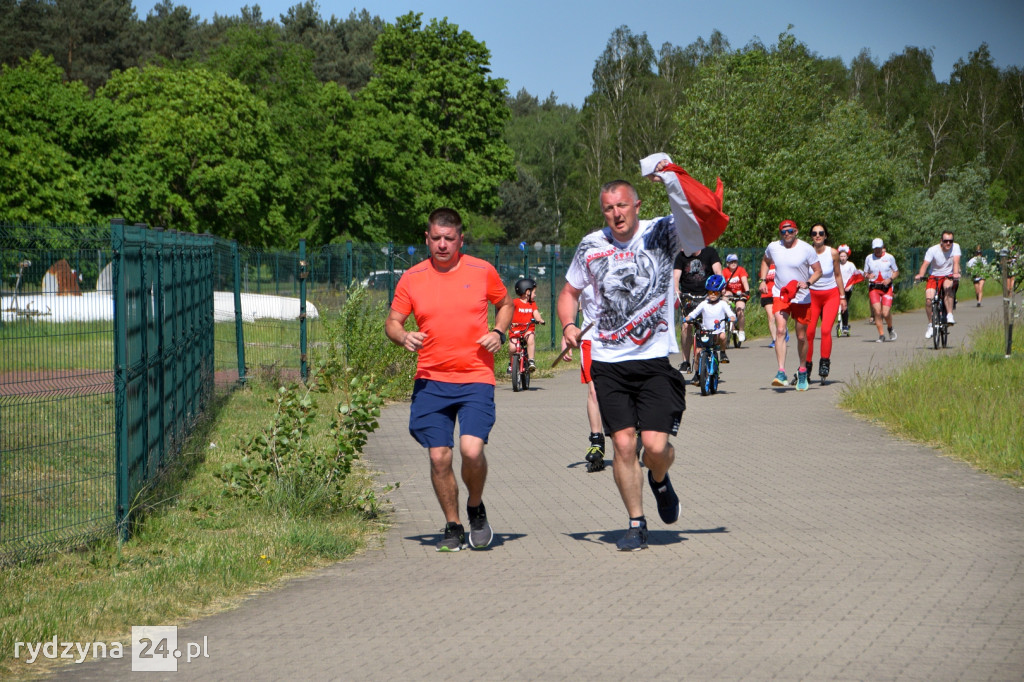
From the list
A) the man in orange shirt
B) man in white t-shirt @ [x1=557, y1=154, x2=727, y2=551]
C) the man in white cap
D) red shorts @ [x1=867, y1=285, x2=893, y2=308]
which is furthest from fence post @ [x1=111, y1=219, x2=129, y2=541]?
red shorts @ [x1=867, y1=285, x2=893, y2=308]

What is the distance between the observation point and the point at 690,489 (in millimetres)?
9008

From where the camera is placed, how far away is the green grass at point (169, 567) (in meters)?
5.54

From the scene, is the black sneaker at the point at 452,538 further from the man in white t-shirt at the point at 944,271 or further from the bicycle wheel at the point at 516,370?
the man in white t-shirt at the point at 944,271

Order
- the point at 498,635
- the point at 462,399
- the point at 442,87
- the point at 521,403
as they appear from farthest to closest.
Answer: the point at 442,87, the point at 521,403, the point at 462,399, the point at 498,635

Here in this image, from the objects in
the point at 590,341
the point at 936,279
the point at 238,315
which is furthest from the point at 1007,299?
the point at 590,341

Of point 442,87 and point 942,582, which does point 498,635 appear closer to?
point 942,582

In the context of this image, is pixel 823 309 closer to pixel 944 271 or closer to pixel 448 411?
pixel 944 271

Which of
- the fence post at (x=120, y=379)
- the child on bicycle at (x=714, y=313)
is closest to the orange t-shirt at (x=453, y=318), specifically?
the fence post at (x=120, y=379)

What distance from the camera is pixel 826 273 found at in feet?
50.6

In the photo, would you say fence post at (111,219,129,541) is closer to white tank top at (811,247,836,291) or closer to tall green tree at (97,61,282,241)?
white tank top at (811,247,836,291)

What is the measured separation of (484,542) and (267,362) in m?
10.4

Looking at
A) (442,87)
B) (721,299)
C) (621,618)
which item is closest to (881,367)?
(721,299)

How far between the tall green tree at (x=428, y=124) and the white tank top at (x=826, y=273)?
46139 millimetres

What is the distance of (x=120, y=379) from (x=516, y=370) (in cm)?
985
